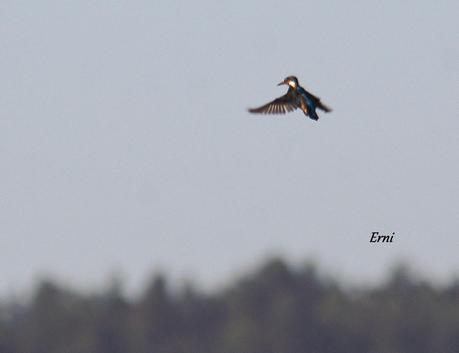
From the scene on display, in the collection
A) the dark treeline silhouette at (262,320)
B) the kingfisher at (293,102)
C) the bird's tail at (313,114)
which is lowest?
the bird's tail at (313,114)

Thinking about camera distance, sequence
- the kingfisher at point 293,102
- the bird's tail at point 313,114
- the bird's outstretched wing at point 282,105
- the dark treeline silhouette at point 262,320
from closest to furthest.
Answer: the bird's tail at point 313,114
the kingfisher at point 293,102
the bird's outstretched wing at point 282,105
the dark treeline silhouette at point 262,320

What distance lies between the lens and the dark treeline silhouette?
83.4 meters

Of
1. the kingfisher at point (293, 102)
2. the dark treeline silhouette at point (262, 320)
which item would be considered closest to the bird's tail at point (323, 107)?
the kingfisher at point (293, 102)

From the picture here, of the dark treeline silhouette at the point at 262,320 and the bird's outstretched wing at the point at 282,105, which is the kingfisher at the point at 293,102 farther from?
the dark treeline silhouette at the point at 262,320

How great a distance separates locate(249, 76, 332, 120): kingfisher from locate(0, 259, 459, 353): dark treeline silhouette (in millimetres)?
54036

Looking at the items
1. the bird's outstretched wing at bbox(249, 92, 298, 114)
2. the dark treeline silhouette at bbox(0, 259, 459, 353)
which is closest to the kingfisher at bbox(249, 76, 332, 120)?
the bird's outstretched wing at bbox(249, 92, 298, 114)

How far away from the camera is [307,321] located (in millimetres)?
87625

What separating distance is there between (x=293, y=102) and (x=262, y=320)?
6174cm

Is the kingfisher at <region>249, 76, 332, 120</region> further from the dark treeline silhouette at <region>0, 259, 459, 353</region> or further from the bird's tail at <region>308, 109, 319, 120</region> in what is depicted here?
the dark treeline silhouette at <region>0, 259, 459, 353</region>

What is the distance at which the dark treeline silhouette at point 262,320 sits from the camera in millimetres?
83375

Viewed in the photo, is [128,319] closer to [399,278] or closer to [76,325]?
[76,325]

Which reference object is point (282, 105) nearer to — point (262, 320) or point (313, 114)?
point (313, 114)

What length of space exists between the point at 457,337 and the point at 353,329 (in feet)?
18.6

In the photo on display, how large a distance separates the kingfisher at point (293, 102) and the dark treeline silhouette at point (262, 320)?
5404 centimetres
